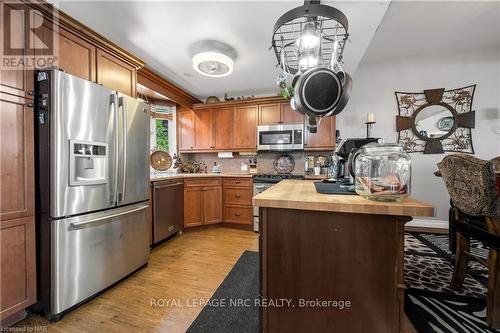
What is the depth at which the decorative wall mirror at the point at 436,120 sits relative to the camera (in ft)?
10.7

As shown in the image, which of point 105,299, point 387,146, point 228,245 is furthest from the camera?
point 228,245

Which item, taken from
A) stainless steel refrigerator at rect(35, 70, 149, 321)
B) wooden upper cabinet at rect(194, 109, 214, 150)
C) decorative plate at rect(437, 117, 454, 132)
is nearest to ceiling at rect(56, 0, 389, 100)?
stainless steel refrigerator at rect(35, 70, 149, 321)

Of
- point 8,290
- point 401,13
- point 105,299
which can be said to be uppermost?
point 401,13

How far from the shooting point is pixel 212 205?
353 centimetres

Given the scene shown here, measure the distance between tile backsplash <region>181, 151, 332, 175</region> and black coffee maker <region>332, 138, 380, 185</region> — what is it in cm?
204

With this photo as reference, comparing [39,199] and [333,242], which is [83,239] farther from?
[333,242]

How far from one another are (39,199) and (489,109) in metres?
5.47

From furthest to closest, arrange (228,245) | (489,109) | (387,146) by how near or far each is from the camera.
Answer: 1. (489,109)
2. (228,245)
3. (387,146)

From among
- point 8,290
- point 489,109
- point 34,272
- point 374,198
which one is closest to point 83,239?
point 34,272

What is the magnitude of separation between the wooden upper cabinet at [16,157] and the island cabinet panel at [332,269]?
1.61 meters

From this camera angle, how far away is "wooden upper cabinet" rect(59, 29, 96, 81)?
167 cm

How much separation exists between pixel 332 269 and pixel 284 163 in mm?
2869

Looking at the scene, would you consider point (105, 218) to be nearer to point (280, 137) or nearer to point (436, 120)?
point (280, 137)

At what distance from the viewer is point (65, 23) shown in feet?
5.42
